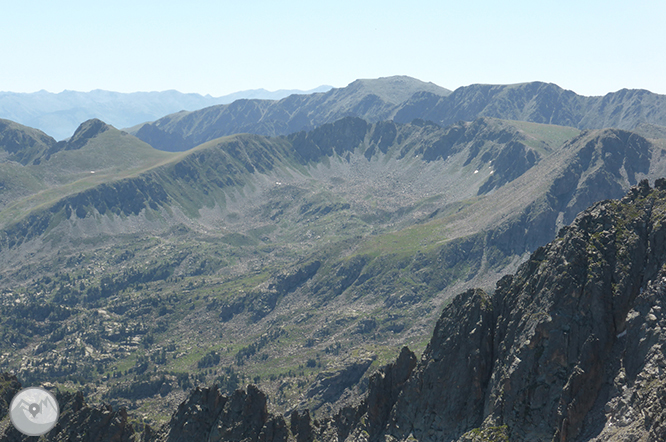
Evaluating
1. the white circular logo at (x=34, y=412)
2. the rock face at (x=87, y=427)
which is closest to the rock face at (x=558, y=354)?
the rock face at (x=87, y=427)

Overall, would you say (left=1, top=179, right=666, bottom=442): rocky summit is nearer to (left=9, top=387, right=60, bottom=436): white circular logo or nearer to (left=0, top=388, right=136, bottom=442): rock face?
(left=0, top=388, right=136, bottom=442): rock face

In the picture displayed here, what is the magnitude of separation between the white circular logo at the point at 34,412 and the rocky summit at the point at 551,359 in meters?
32.7

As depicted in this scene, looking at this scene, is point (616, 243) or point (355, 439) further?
point (355, 439)

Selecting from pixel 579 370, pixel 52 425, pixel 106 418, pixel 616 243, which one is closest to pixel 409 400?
pixel 579 370

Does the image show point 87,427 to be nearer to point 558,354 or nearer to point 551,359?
point 551,359

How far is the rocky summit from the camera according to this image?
178 ft

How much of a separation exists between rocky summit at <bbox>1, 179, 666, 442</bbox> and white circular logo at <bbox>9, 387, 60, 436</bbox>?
3275cm

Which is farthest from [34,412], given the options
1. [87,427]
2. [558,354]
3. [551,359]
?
[558,354]

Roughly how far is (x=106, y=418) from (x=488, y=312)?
247 ft

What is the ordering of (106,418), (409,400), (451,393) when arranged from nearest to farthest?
1. (451,393)
2. (409,400)
3. (106,418)

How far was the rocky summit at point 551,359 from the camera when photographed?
5422cm

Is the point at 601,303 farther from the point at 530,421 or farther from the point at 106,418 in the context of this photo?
the point at 106,418

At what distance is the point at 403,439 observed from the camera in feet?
246

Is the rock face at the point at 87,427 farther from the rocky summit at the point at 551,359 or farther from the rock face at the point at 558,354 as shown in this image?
the rock face at the point at 558,354
